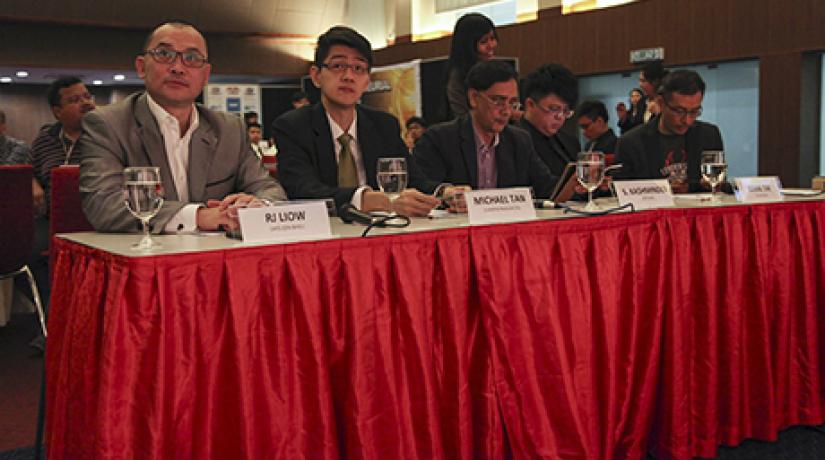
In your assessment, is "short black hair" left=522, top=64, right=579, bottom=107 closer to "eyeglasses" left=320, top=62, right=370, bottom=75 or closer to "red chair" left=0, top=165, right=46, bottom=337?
"eyeglasses" left=320, top=62, right=370, bottom=75

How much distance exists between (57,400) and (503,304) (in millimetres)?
980

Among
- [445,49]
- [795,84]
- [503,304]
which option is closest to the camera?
[503,304]

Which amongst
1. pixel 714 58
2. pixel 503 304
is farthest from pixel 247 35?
pixel 503 304

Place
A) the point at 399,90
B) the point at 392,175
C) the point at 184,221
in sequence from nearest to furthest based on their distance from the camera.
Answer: the point at 184,221 → the point at 392,175 → the point at 399,90

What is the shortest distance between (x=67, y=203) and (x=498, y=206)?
1203mm

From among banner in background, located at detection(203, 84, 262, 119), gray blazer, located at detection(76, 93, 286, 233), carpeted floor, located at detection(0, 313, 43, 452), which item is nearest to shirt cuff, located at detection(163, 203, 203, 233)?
gray blazer, located at detection(76, 93, 286, 233)

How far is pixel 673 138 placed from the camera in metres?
3.18

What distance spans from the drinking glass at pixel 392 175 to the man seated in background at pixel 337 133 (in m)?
0.48

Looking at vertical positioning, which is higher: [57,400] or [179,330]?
[179,330]

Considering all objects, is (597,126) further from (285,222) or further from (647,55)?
(647,55)

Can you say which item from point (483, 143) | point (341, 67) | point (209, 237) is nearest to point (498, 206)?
point (209, 237)

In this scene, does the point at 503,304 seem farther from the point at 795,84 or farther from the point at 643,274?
the point at 795,84

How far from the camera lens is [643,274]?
2.13 m

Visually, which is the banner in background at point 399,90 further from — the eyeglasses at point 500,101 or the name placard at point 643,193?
the name placard at point 643,193
